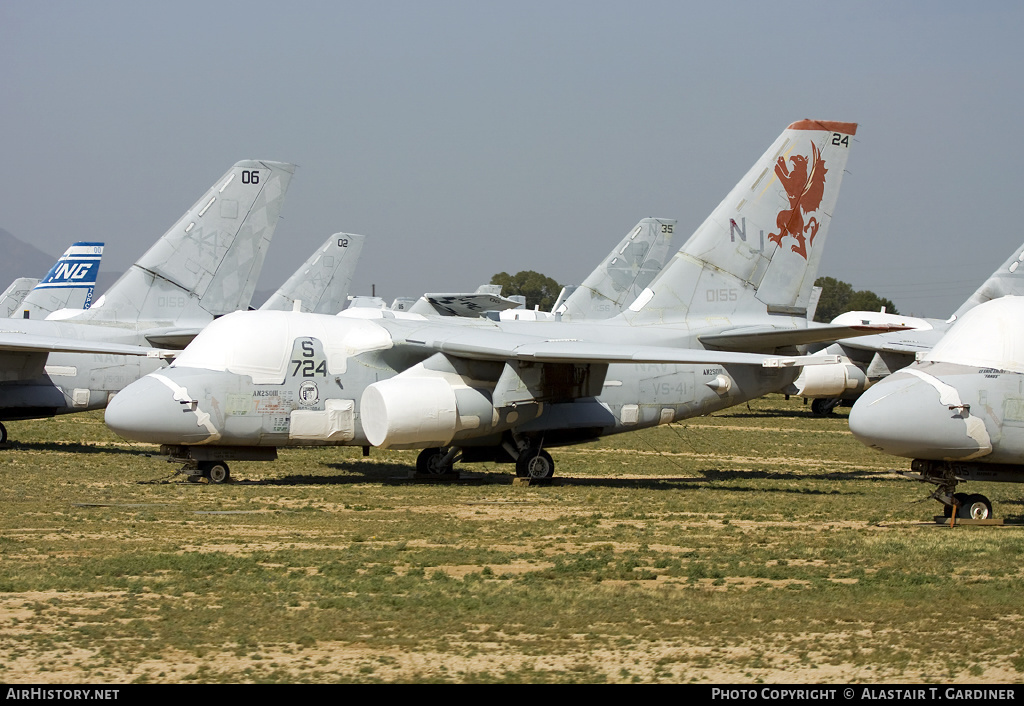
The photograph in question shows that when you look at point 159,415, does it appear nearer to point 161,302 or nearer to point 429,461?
point 429,461

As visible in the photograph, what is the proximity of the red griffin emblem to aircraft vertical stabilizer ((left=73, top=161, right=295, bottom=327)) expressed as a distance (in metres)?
11.6

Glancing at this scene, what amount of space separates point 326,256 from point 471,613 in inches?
1409

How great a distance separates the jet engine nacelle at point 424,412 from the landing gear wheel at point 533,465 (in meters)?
1.05

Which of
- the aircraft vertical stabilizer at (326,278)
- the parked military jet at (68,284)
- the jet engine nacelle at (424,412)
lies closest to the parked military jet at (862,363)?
the aircraft vertical stabilizer at (326,278)

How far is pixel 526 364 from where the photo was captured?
64.1ft

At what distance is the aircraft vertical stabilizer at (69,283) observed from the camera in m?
51.3

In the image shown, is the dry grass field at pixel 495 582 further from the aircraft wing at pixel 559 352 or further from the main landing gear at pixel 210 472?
the aircraft wing at pixel 559 352

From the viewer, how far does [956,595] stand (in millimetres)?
10719

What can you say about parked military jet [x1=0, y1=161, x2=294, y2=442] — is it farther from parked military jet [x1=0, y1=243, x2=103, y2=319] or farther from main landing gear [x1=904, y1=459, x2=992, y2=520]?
parked military jet [x1=0, y1=243, x2=103, y2=319]

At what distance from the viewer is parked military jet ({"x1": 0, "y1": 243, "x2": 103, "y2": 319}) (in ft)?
168

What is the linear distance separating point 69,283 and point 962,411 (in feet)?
153

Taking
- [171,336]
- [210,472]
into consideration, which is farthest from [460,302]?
[210,472]

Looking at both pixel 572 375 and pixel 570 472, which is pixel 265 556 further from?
pixel 570 472
